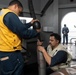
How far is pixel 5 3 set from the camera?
3.82m

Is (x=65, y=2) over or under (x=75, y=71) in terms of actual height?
over

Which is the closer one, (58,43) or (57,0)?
(58,43)

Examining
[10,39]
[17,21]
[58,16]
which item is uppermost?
[58,16]

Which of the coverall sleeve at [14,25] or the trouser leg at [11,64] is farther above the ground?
the coverall sleeve at [14,25]

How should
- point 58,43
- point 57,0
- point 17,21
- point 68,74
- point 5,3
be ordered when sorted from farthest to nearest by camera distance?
1. point 57,0
2. point 5,3
3. point 58,43
4. point 17,21
5. point 68,74

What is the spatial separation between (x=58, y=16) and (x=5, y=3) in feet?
9.18

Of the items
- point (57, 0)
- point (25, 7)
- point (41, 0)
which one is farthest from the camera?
point (57, 0)

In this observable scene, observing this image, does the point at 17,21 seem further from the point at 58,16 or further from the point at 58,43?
the point at 58,16

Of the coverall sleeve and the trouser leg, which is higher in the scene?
the coverall sleeve

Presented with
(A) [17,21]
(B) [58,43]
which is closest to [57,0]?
(B) [58,43]

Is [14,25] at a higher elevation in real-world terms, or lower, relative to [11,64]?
higher

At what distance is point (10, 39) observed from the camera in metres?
1.86

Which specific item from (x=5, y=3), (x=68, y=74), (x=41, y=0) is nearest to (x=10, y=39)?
(x=68, y=74)

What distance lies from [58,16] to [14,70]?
4.56 m
